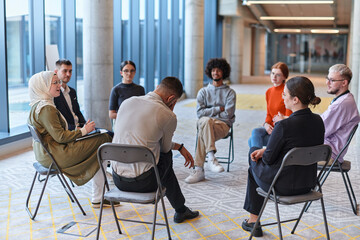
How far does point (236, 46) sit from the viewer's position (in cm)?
2106

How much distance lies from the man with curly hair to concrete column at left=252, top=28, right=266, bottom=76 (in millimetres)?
23452

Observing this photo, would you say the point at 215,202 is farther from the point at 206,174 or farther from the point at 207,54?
the point at 207,54

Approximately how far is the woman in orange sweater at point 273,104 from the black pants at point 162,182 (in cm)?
152

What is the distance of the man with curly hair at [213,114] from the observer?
540cm

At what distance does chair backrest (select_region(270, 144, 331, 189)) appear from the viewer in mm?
3109

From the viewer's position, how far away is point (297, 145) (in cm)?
325

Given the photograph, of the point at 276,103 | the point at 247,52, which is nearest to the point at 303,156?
the point at 276,103

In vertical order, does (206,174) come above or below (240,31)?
below

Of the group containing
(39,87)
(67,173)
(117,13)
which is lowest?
(67,173)

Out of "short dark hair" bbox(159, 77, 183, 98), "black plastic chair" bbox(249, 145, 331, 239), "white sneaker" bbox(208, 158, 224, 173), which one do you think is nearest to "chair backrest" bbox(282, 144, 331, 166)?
"black plastic chair" bbox(249, 145, 331, 239)

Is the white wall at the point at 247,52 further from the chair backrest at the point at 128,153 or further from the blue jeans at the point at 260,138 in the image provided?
the chair backrest at the point at 128,153

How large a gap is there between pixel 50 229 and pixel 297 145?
217cm

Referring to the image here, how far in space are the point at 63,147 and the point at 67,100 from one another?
1.32 m

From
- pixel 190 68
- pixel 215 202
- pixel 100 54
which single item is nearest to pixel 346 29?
pixel 190 68
